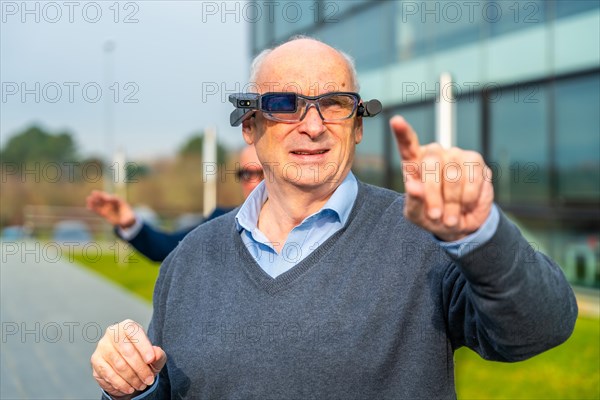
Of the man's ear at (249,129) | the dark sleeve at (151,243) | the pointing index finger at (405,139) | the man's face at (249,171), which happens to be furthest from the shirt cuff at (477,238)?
the dark sleeve at (151,243)

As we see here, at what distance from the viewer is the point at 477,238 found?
1437 mm

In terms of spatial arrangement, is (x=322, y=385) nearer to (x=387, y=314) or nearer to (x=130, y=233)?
(x=387, y=314)

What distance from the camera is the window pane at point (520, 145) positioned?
11.8 metres

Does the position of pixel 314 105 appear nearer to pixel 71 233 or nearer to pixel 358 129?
pixel 358 129

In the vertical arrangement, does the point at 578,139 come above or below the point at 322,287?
above

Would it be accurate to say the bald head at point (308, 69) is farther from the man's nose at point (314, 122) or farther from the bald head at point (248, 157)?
the bald head at point (248, 157)

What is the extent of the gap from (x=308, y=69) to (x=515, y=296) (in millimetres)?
1008

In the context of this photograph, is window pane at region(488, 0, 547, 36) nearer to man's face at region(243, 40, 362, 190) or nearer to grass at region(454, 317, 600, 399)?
grass at region(454, 317, 600, 399)

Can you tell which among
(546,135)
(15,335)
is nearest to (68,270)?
(15,335)

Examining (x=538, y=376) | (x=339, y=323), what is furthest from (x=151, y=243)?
(x=538, y=376)

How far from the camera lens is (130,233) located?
4.61 metres

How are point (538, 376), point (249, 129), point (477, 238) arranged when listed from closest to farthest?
1. point (477, 238)
2. point (249, 129)
3. point (538, 376)

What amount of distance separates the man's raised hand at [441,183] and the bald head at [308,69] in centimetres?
85

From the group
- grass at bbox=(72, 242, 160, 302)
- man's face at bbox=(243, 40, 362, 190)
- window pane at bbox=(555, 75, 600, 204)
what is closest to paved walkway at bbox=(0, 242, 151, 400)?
grass at bbox=(72, 242, 160, 302)
